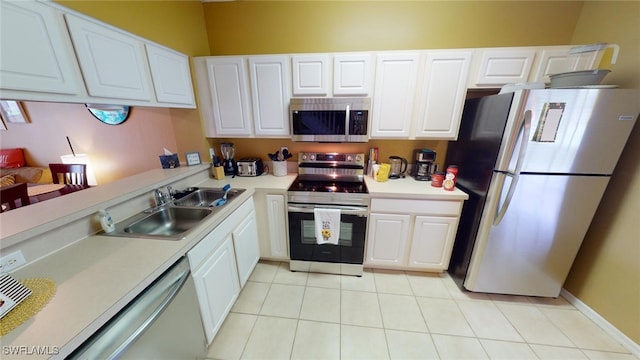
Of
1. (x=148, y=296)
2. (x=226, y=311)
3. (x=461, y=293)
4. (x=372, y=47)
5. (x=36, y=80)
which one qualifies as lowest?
(x=461, y=293)

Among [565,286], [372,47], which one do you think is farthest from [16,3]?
[565,286]

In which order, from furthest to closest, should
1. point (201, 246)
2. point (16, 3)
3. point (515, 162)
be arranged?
point (515, 162), point (201, 246), point (16, 3)

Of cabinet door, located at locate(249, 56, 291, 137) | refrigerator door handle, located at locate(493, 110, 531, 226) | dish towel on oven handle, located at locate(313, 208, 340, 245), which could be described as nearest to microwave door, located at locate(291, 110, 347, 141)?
cabinet door, located at locate(249, 56, 291, 137)

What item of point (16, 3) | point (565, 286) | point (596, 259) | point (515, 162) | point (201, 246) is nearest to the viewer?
point (16, 3)

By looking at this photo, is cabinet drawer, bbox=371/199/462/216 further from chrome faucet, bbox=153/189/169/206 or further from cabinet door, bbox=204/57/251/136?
chrome faucet, bbox=153/189/169/206

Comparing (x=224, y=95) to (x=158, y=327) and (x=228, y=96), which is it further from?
(x=158, y=327)

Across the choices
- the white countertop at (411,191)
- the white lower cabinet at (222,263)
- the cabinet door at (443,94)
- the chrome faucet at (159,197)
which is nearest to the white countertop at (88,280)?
the white lower cabinet at (222,263)

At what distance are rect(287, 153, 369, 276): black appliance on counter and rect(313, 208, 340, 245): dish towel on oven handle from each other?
44mm

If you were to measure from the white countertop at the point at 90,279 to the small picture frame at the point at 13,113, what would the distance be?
3.58 metres

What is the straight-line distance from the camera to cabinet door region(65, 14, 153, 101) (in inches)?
42.8

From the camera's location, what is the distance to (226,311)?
1519 millimetres

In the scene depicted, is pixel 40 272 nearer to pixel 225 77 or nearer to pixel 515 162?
pixel 225 77

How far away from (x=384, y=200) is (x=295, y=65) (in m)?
1.49

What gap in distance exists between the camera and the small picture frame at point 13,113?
9.81ft
